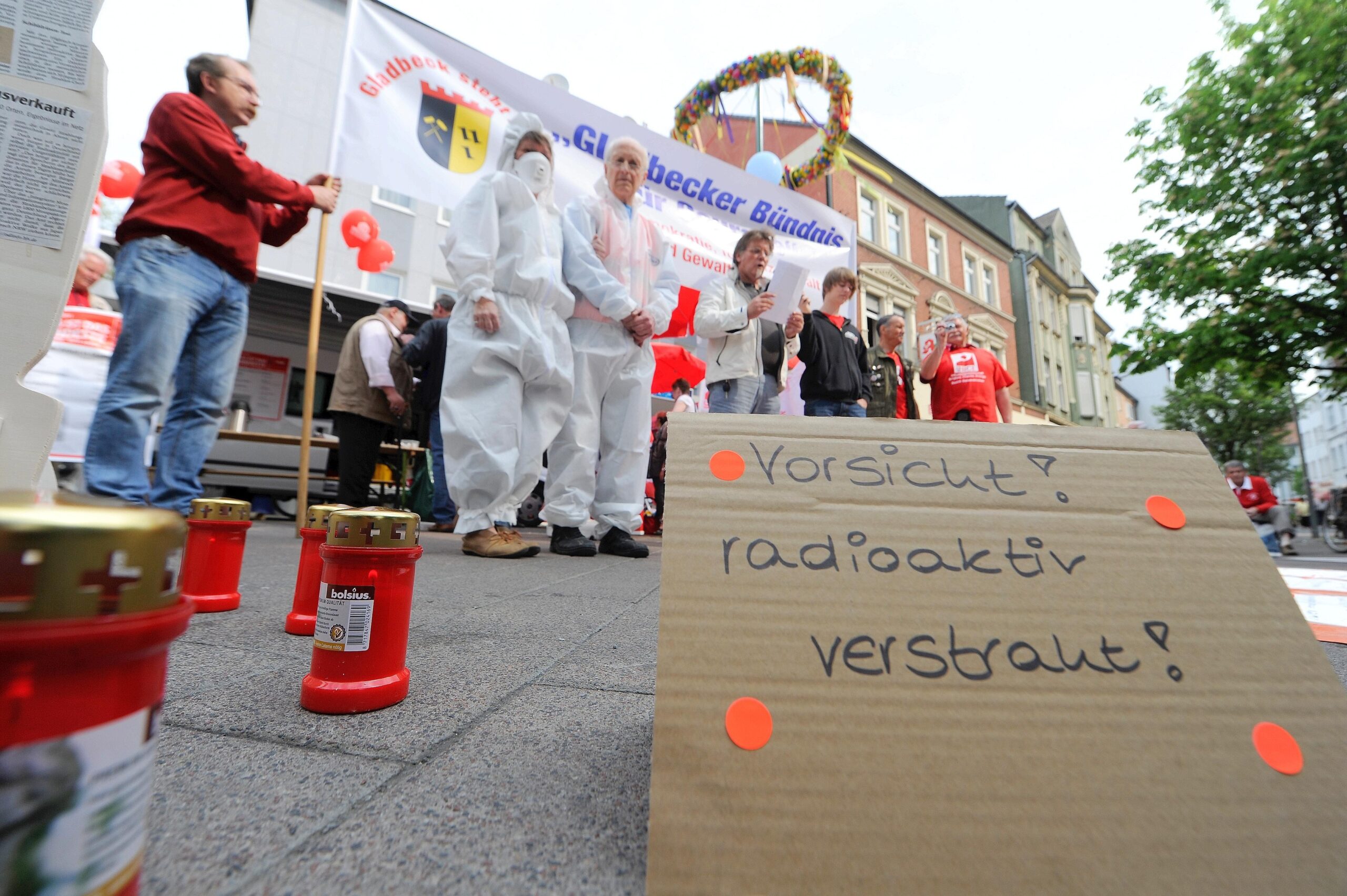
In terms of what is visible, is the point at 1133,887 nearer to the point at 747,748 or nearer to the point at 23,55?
the point at 747,748

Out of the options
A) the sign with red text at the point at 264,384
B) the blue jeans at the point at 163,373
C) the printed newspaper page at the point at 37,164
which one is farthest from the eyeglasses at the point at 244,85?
the sign with red text at the point at 264,384

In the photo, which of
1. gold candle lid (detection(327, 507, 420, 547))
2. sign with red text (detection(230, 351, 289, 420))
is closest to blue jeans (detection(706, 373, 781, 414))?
gold candle lid (detection(327, 507, 420, 547))

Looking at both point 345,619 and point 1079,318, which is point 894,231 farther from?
point 345,619

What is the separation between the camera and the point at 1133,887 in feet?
1.65

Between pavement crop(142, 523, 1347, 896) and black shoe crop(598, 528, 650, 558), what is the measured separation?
179cm

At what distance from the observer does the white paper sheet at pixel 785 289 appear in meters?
3.23

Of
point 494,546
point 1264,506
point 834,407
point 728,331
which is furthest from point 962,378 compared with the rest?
point 1264,506

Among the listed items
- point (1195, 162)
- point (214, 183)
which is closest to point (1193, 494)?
point (214, 183)

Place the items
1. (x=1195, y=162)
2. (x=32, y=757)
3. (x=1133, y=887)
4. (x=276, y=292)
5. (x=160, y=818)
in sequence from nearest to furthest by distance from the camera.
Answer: (x=32, y=757) < (x=1133, y=887) < (x=160, y=818) < (x=276, y=292) < (x=1195, y=162)

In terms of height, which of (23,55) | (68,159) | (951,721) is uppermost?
(23,55)

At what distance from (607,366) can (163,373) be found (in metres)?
1.69

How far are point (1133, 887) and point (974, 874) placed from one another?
0.13 meters

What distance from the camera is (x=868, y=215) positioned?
15.8 meters

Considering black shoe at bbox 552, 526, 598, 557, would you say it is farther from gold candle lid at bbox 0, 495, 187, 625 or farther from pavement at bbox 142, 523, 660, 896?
gold candle lid at bbox 0, 495, 187, 625
